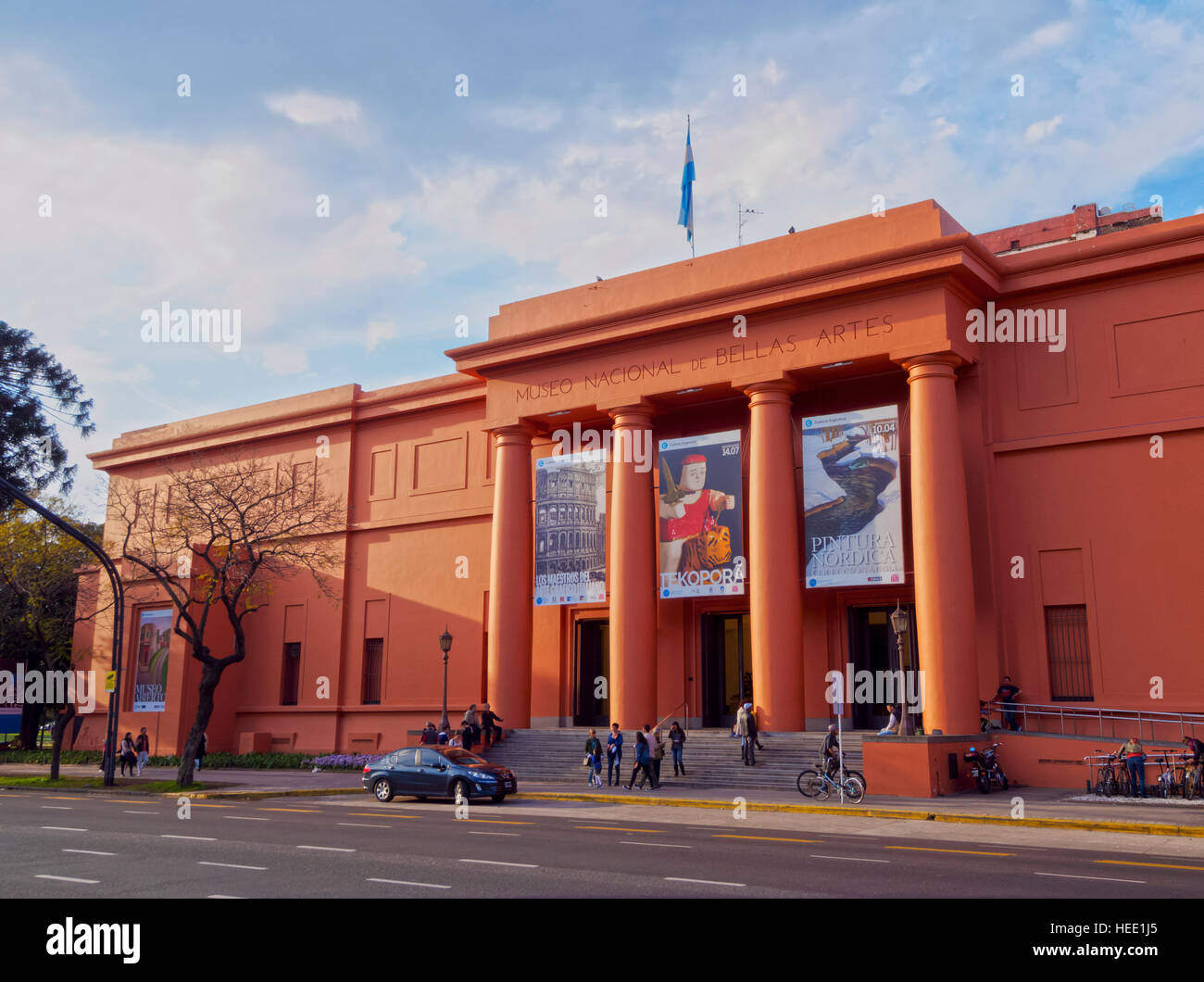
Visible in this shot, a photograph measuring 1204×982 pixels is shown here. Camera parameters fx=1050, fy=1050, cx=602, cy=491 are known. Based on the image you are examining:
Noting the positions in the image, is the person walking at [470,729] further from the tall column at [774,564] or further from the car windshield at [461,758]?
the tall column at [774,564]

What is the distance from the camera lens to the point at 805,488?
29188 millimetres

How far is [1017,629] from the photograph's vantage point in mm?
27734

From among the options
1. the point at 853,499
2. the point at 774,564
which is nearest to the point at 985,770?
the point at 774,564

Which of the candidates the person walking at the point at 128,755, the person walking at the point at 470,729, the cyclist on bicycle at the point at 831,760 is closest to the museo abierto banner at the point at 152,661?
the person walking at the point at 128,755

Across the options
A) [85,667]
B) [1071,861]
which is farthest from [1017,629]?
[85,667]

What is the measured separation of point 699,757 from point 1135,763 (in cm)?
1080

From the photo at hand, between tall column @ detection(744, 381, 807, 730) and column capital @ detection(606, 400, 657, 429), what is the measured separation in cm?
355

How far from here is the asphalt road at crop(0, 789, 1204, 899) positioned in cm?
1096

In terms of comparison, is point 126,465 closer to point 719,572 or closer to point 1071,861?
point 719,572

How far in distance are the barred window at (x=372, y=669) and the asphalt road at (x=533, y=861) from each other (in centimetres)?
1912

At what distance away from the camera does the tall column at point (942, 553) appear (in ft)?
84.9

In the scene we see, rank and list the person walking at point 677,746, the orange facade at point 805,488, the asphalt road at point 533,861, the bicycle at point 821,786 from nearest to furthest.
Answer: the asphalt road at point 533,861, the bicycle at point 821,786, the orange facade at point 805,488, the person walking at point 677,746

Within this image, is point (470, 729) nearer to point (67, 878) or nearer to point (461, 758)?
point (461, 758)
